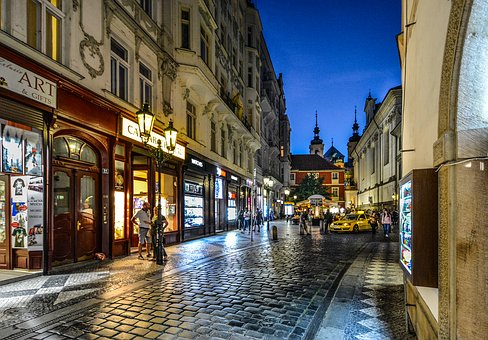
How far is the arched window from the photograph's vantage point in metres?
10.1

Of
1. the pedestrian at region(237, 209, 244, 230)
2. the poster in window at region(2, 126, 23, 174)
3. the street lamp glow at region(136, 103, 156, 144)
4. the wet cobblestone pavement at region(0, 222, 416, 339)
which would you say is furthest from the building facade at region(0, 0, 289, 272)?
the pedestrian at region(237, 209, 244, 230)

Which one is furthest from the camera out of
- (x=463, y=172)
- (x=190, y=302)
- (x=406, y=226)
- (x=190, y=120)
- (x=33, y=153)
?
(x=190, y=120)

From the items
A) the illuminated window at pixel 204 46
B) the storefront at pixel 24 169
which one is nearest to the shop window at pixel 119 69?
the storefront at pixel 24 169

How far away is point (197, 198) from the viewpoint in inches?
795

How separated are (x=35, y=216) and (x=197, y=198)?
11.3m

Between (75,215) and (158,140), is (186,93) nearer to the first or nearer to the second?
(158,140)

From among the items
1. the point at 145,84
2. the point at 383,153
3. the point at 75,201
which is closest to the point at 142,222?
the point at 75,201

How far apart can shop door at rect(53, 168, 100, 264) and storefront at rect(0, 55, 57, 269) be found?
643 millimetres

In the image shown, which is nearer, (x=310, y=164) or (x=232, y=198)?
(x=232, y=198)

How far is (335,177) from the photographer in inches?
3460

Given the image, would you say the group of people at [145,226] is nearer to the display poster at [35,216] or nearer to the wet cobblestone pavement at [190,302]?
the wet cobblestone pavement at [190,302]

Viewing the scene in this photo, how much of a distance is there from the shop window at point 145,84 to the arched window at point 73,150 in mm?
3814

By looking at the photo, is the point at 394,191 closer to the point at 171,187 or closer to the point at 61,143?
the point at 171,187

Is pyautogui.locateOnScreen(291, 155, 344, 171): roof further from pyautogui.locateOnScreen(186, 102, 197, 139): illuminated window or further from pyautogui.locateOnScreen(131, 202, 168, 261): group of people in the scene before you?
pyautogui.locateOnScreen(131, 202, 168, 261): group of people
